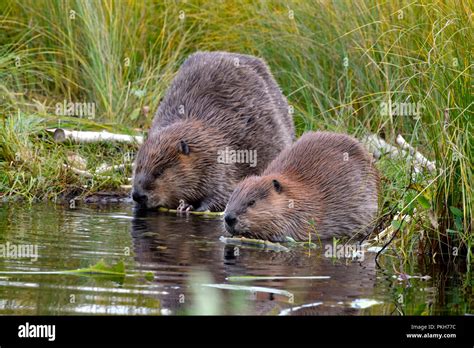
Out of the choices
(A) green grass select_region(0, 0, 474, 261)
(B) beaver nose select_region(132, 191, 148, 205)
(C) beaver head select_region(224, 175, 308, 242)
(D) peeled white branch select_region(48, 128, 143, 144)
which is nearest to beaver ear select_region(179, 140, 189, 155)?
(B) beaver nose select_region(132, 191, 148, 205)

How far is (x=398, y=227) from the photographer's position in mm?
6711

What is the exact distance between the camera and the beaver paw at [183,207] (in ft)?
30.5

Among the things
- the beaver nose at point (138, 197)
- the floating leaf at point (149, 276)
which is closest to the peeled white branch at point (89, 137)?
the beaver nose at point (138, 197)

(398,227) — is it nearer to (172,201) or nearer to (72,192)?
(172,201)

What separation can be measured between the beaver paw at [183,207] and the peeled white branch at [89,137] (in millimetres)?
1133

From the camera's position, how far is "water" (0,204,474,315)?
5312 mm

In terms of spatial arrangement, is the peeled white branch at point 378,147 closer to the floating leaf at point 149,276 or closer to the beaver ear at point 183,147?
the beaver ear at point 183,147

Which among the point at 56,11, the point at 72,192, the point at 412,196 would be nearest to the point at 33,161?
the point at 72,192

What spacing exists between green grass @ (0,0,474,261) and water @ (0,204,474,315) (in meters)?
1.20

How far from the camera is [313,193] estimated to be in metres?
8.10

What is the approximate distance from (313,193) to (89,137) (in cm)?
289

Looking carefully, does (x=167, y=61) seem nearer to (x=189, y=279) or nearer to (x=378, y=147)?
(x=378, y=147)
